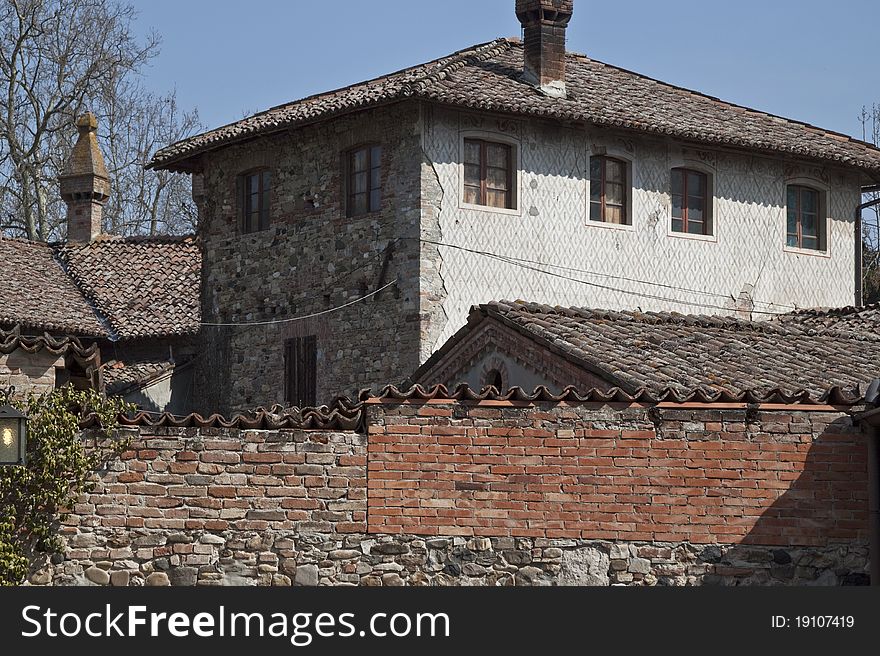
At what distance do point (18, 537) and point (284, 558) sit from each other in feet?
6.61

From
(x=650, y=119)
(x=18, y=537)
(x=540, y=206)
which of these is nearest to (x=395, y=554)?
(x=18, y=537)

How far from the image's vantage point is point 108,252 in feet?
85.0

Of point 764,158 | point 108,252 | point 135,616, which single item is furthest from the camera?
point 108,252

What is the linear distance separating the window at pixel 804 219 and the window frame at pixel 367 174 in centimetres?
712

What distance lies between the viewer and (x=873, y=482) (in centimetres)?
1134

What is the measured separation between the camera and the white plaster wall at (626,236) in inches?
805

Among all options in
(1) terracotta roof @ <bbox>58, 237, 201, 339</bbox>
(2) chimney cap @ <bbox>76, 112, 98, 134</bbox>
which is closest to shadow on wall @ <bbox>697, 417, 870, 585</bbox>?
(1) terracotta roof @ <bbox>58, 237, 201, 339</bbox>

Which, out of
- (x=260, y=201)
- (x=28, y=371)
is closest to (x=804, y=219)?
(x=260, y=201)

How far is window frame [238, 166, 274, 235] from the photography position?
23031 mm

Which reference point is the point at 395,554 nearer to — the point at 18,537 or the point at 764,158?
the point at 18,537

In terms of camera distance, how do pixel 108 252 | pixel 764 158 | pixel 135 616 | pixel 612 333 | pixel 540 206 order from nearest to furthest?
pixel 135 616 → pixel 612 333 → pixel 540 206 → pixel 764 158 → pixel 108 252

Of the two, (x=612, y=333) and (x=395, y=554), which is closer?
(x=395, y=554)

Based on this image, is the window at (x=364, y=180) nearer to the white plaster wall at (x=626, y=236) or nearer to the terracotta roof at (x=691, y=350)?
the white plaster wall at (x=626, y=236)

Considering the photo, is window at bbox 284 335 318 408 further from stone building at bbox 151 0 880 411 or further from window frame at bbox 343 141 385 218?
window frame at bbox 343 141 385 218
